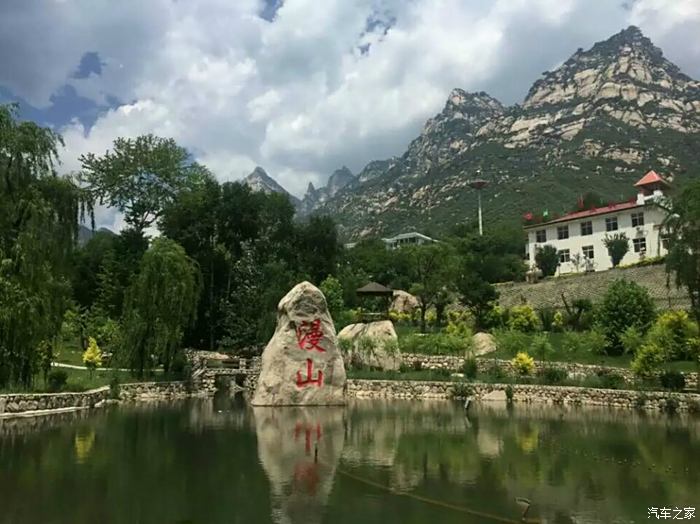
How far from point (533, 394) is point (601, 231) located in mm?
24852

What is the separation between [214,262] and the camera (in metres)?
32.4

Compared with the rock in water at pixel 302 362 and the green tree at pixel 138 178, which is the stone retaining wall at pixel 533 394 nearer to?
the rock in water at pixel 302 362

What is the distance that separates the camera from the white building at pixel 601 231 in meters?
39.4

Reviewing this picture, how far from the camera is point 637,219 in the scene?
40219 millimetres

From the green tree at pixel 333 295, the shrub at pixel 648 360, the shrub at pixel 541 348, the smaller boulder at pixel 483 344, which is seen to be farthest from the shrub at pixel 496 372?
the green tree at pixel 333 295

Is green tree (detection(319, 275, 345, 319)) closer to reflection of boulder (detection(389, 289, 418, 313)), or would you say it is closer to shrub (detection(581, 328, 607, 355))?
reflection of boulder (detection(389, 289, 418, 313))

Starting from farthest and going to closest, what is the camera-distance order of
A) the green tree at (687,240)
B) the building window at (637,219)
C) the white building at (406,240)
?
the white building at (406,240)
the building window at (637,219)
the green tree at (687,240)

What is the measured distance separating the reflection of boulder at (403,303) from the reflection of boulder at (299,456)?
67.6ft

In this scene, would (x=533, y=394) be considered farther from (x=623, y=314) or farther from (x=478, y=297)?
(x=478, y=297)

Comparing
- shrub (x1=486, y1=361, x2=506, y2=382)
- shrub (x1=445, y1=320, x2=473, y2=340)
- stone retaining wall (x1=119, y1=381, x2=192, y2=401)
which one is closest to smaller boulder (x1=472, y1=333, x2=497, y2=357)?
shrub (x1=445, y1=320, x2=473, y2=340)

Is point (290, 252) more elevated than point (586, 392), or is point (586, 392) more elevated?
point (290, 252)

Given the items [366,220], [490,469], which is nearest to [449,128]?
[366,220]

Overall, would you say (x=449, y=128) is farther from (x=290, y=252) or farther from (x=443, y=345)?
(x=443, y=345)

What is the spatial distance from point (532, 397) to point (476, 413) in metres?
4.26
